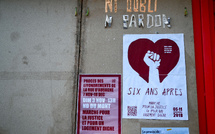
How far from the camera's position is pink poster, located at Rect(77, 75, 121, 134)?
2.46 metres

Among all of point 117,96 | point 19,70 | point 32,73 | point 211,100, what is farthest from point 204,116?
point 19,70

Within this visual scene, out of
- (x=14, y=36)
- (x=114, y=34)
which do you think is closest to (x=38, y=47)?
(x=14, y=36)

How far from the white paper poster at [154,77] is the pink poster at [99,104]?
132 millimetres

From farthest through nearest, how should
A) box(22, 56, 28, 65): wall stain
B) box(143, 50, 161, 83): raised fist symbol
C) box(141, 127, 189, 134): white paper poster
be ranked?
box(22, 56, 28, 65): wall stain → box(143, 50, 161, 83): raised fist symbol → box(141, 127, 189, 134): white paper poster

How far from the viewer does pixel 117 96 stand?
2.50 m

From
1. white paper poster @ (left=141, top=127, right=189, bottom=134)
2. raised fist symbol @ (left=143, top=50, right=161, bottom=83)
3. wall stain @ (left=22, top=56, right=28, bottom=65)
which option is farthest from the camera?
wall stain @ (left=22, top=56, right=28, bottom=65)

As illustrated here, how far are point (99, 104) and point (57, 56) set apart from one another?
0.96 metres

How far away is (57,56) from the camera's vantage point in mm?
2635

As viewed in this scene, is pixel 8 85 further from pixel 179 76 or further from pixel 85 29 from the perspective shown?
pixel 179 76

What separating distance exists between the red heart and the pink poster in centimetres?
34

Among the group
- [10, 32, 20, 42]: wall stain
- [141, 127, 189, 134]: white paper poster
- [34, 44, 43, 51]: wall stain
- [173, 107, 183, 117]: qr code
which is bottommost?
[141, 127, 189, 134]: white paper poster

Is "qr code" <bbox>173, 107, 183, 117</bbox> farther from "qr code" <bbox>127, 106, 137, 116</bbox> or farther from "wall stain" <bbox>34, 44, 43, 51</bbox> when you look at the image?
"wall stain" <bbox>34, 44, 43, 51</bbox>

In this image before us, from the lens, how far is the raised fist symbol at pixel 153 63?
8.20ft

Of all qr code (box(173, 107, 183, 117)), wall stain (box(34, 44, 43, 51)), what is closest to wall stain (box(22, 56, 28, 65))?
wall stain (box(34, 44, 43, 51))
